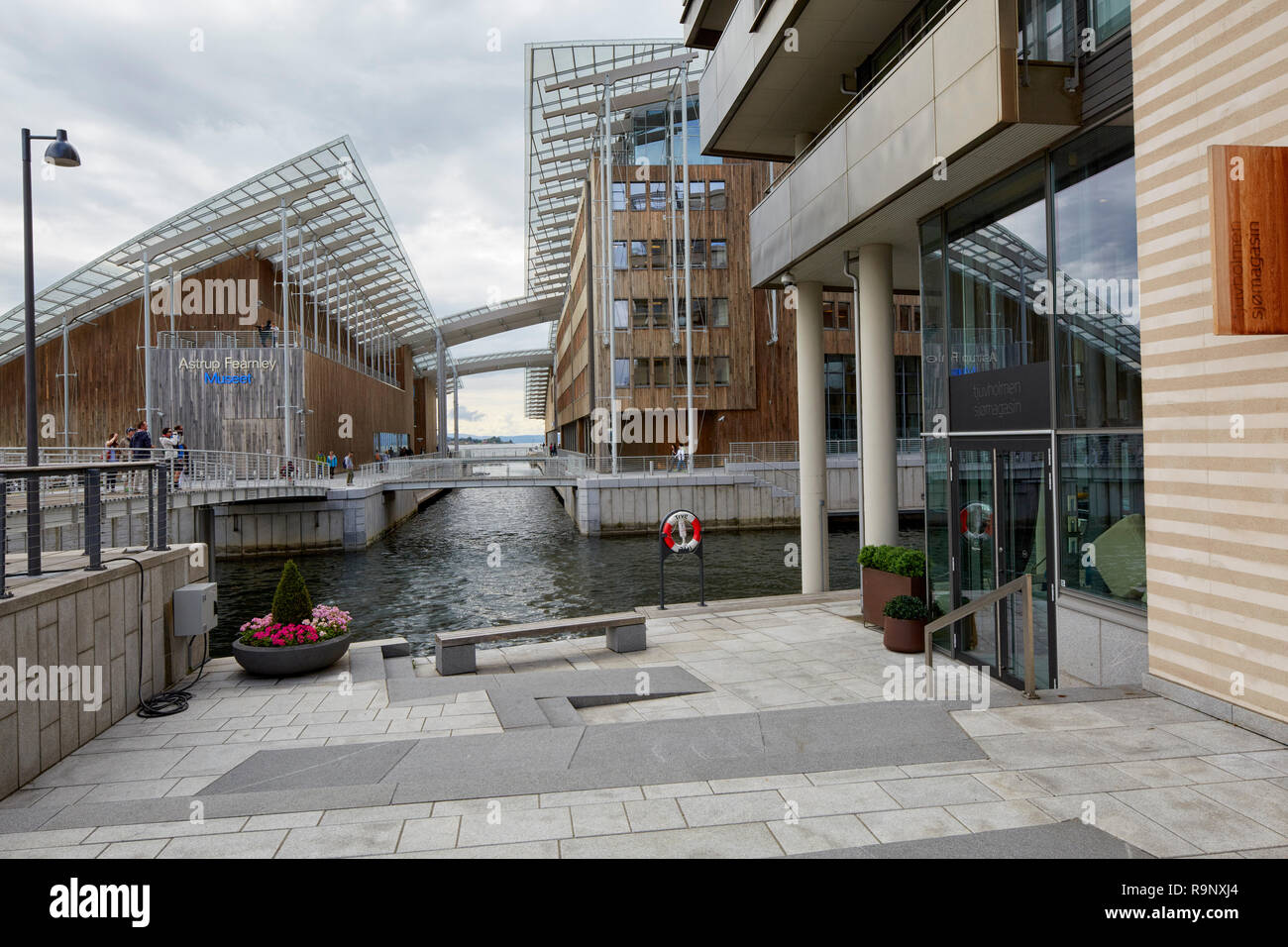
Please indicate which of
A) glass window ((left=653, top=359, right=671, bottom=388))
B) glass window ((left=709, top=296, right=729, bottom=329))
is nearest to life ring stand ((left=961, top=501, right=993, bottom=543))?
glass window ((left=653, top=359, right=671, bottom=388))

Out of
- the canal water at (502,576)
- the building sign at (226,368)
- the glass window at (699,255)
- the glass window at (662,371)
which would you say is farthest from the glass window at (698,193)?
the building sign at (226,368)

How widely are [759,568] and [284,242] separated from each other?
25773 millimetres

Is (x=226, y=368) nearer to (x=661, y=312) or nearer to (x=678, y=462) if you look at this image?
(x=661, y=312)

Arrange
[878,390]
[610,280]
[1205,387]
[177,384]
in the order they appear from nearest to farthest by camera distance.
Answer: [1205,387] → [878,390] → [177,384] → [610,280]

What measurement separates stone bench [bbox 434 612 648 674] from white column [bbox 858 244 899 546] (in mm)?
4362

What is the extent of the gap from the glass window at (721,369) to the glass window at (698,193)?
811 centimetres

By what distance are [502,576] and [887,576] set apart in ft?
60.3

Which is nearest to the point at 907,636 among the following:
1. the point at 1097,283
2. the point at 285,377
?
→ the point at 1097,283

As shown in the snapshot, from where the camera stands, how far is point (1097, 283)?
7.87m

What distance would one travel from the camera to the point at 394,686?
9.30 m

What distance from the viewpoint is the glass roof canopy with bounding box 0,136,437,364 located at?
37.5 meters

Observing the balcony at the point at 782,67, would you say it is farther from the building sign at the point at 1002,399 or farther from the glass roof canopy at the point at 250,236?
the glass roof canopy at the point at 250,236

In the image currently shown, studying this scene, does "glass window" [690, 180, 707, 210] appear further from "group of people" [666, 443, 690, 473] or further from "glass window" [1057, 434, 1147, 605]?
"glass window" [1057, 434, 1147, 605]
